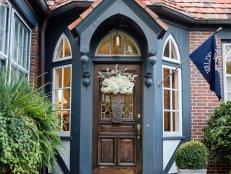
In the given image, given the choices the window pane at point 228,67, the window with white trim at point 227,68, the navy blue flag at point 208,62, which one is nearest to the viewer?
the navy blue flag at point 208,62

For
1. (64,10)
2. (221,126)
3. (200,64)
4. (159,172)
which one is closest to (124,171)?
(159,172)

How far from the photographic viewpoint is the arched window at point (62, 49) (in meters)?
7.38

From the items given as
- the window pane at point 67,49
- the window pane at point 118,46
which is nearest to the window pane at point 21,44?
the window pane at point 67,49

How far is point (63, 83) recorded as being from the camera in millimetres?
7402

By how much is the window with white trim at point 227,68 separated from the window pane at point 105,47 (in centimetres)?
280

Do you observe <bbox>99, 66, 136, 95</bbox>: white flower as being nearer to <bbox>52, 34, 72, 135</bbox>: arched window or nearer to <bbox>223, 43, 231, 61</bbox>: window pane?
<bbox>52, 34, 72, 135</bbox>: arched window

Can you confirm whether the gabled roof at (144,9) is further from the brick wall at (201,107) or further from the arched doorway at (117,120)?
the brick wall at (201,107)

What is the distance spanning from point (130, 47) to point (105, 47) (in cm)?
51

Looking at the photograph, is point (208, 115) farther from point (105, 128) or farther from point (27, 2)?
point (27, 2)

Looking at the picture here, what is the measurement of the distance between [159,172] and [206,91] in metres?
2.18

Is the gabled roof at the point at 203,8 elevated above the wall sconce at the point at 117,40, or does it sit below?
above

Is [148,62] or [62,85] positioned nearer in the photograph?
[148,62]

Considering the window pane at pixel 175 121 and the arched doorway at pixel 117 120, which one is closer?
the arched doorway at pixel 117 120

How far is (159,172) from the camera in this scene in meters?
6.89
